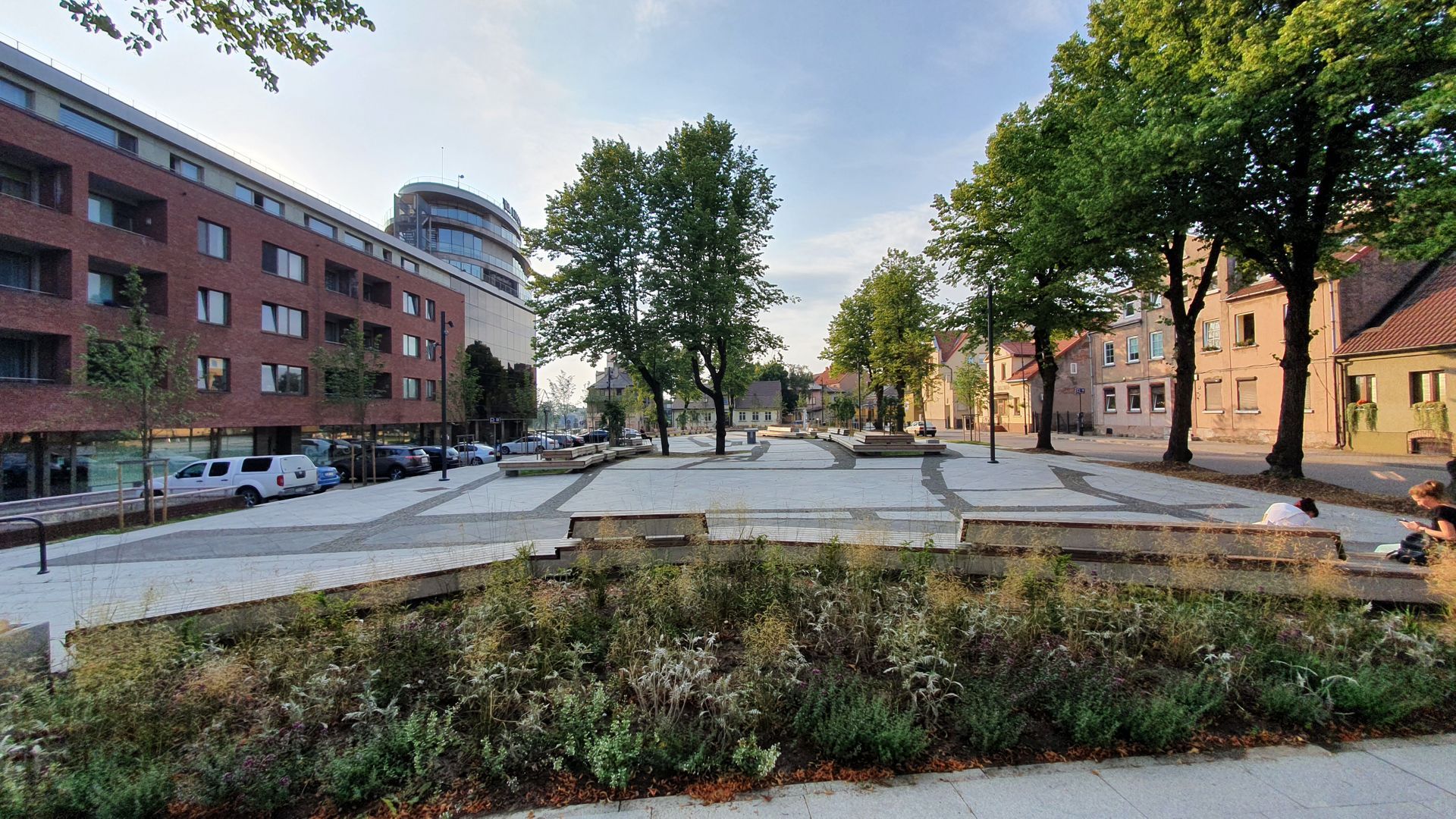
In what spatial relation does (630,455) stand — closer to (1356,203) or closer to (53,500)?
(53,500)

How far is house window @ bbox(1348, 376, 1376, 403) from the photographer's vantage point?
77.3ft

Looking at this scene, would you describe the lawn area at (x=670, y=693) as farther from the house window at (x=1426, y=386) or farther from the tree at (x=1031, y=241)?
the house window at (x=1426, y=386)

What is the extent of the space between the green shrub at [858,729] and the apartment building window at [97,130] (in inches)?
1268

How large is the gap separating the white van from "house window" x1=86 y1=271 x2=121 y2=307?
8689 millimetres

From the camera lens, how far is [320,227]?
117 feet

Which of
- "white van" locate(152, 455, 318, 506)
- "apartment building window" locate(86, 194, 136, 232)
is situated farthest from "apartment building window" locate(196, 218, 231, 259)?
"white van" locate(152, 455, 318, 506)

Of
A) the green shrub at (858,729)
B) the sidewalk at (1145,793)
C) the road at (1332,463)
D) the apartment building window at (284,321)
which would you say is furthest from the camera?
the apartment building window at (284,321)

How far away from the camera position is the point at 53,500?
18.9m

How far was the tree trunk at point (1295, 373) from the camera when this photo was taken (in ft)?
43.3

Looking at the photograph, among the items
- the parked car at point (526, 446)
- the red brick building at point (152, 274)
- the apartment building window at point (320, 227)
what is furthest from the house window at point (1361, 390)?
the apartment building window at point (320, 227)

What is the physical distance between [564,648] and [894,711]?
2.23 m

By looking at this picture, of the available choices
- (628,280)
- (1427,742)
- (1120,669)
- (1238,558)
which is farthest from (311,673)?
(628,280)

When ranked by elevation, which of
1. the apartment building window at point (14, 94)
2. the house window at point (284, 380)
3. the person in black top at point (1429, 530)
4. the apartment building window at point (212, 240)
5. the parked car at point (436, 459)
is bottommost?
the parked car at point (436, 459)

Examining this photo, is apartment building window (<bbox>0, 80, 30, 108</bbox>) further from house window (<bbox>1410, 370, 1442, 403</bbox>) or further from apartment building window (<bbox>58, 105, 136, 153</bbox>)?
house window (<bbox>1410, 370, 1442, 403</bbox>)
